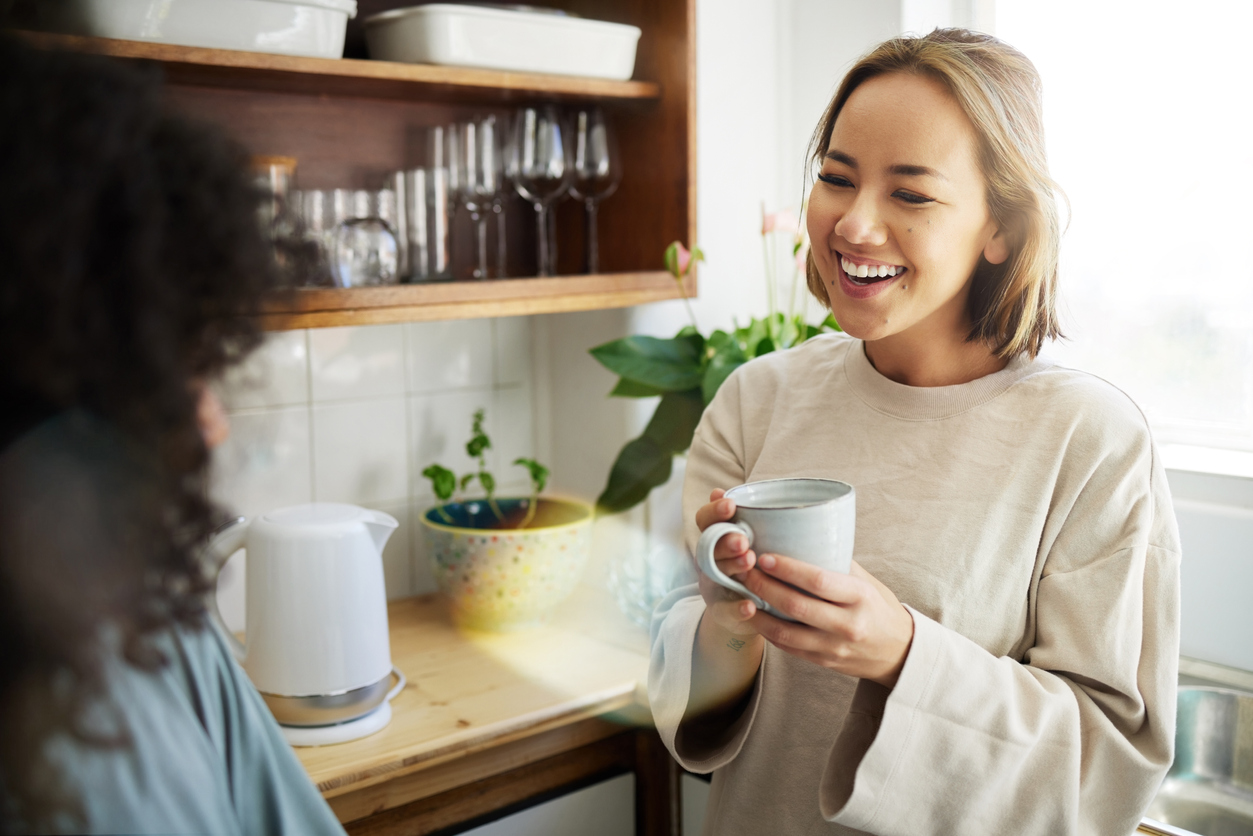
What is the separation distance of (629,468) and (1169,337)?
2.95 ft

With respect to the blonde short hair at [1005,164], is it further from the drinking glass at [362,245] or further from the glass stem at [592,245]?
the glass stem at [592,245]

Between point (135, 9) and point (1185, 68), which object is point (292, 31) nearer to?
point (135, 9)

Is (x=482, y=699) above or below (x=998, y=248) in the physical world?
below

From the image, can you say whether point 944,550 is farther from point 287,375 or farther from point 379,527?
point 287,375

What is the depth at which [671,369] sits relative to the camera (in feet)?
5.25

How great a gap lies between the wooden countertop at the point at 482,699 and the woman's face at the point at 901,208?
2.48 ft

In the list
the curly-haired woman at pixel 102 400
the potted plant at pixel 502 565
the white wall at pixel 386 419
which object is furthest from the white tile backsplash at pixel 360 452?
the curly-haired woman at pixel 102 400

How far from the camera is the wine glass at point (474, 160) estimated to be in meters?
1.56

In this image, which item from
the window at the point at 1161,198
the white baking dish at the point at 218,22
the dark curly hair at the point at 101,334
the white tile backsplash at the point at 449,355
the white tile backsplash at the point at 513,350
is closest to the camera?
the dark curly hair at the point at 101,334

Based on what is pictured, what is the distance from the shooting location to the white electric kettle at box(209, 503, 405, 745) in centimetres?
127


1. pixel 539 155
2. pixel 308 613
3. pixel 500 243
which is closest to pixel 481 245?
pixel 500 243

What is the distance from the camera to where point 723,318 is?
6.00 ft

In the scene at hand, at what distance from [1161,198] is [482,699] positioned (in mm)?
1322

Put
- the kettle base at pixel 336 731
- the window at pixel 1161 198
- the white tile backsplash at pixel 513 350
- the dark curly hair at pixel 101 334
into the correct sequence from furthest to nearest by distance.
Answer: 1. the white tile backsplash at pixel 513 350
2. the window at pixel 1161 198
3. the kettle base at pixel 336 731
4. the dark curly hair at pixel 101 334
